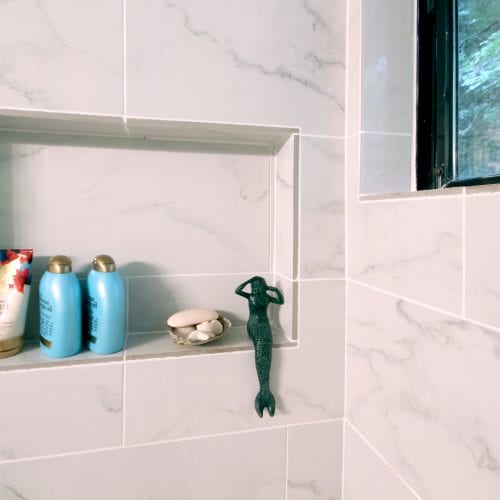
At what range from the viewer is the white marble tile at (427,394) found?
1.74 feet

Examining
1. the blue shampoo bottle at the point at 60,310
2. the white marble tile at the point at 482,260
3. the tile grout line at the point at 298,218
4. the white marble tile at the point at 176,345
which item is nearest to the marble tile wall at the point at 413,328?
the white marble tile at the point at 482,260

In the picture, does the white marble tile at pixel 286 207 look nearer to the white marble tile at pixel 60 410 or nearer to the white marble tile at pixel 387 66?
the white marble tile at pixel 387 66

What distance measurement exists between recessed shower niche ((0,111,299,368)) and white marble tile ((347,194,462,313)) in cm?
15

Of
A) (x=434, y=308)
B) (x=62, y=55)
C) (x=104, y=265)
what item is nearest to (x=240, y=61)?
(x=62, y=55)

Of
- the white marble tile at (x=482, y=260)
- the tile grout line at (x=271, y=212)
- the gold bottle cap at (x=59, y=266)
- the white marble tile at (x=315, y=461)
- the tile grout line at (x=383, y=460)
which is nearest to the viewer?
the white marble tile at (x=482, y=260)

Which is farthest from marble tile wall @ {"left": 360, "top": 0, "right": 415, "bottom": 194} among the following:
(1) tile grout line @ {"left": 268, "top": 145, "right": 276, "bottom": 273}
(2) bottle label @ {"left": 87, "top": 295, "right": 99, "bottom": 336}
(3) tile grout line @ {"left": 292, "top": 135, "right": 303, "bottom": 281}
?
(2) bottle label @ {"left": 87, "top": 295, "right": 99, "bottom": 336}

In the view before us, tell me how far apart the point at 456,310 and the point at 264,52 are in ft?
2.13

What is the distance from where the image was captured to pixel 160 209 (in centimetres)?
94

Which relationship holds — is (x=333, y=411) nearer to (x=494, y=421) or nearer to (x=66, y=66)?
(x=494, y=421)

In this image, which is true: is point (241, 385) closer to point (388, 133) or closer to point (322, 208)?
point (322, 208)

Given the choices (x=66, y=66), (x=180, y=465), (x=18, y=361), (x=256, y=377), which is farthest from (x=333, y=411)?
(x=66, y=66)

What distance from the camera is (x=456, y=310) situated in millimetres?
577

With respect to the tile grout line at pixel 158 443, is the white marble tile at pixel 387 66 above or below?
above

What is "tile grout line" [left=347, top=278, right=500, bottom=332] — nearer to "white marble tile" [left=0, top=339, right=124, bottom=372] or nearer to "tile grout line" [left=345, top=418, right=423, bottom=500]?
"tile grout line" [left=345, top=418, right=423, bottom=500]
